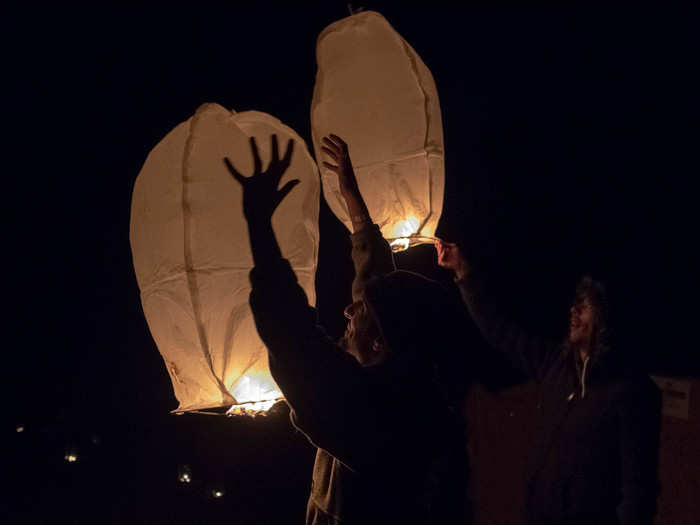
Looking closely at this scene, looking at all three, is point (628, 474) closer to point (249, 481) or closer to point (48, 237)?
point (249, 481)

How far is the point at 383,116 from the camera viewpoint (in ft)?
5.28

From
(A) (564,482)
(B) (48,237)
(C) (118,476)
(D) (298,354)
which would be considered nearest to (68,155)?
(B) (48,237)

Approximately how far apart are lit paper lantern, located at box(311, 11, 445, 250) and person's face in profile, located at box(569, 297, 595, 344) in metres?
1.01

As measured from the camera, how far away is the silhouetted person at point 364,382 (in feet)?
3.43

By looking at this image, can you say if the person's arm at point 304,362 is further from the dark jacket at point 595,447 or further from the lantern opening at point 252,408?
the dark jacket at point 595,447

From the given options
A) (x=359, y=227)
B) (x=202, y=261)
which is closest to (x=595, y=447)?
(x=359, y=227)

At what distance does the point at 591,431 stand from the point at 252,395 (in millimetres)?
1506

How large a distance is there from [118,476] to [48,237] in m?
2.37

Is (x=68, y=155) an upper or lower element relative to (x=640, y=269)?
upper

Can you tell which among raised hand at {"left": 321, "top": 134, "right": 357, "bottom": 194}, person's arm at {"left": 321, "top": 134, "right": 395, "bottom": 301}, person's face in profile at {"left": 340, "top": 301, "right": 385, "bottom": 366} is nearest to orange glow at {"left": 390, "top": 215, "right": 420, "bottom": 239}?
person's arm at {"left": 321, "top": 134, "right": 395, "bottom": 301}

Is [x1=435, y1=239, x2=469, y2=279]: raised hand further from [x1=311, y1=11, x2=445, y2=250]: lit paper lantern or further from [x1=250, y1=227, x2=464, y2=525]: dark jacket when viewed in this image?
[x1=250, y1=227, x2=464, y2=525]: dark jacket

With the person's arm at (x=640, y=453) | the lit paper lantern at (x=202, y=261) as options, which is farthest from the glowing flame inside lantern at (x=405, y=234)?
the person's arm at (x=640, y=453)

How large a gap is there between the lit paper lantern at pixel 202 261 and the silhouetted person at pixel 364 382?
87 millimetres

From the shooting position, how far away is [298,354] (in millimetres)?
1029
